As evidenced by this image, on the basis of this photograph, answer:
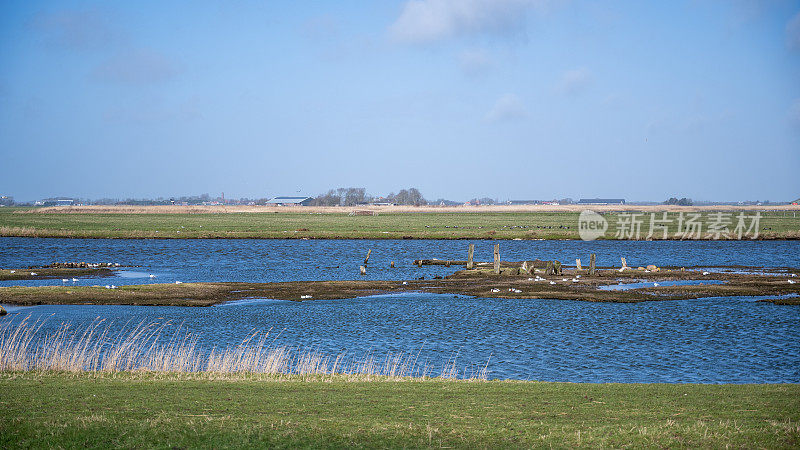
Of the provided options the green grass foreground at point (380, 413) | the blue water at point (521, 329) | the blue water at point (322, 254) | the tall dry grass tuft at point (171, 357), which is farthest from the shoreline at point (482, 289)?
the green grass foreground at point (380, 413)

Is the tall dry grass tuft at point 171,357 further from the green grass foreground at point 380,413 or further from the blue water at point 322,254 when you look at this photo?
the blue water at point 322,254

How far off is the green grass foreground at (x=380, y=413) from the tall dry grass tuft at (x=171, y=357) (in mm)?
2305

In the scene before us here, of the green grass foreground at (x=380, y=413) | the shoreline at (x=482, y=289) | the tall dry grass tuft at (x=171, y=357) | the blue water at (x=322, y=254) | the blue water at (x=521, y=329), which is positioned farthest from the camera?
the blue water at (x=322, y=254)

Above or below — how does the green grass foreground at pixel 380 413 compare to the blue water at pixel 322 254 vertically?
above

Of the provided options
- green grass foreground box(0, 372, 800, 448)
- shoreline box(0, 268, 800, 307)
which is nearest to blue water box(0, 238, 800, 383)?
shoreline box(0, 268, 800, 307)

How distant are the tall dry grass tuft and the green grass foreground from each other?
7.56ft

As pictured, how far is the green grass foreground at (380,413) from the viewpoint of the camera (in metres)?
12.9

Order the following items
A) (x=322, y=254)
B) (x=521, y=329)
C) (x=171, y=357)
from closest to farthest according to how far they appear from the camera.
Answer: (x=171, y=357)
(x=521, y=329)
(x=322, y=254)

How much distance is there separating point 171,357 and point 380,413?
14340 millimetres

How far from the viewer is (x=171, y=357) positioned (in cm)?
2659

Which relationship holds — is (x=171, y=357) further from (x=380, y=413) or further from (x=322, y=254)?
(x=322, y=254)

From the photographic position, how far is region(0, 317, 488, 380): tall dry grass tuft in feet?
74.6

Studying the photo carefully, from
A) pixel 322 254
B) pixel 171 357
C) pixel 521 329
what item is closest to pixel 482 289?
pixel 521 329

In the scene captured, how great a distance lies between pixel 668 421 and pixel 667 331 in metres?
20.8
